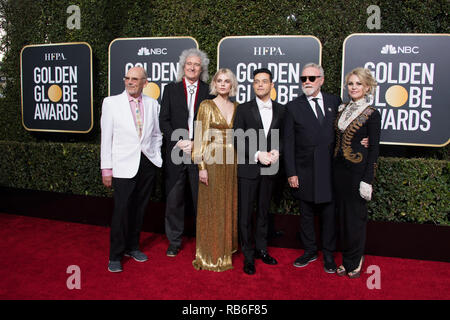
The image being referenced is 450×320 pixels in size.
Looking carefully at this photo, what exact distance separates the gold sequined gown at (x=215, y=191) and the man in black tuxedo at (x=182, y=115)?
0.98 ft

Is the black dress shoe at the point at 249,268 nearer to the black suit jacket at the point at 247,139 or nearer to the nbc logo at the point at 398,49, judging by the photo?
the black suit jacket at the point at 247,139

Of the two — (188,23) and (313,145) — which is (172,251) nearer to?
(313,145)

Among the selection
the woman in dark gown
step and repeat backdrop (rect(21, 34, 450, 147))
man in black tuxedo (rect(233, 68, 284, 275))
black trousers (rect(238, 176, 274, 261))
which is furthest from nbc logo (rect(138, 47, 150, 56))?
the woman in dark gown

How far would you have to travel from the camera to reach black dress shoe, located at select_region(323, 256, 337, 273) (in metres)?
3.42

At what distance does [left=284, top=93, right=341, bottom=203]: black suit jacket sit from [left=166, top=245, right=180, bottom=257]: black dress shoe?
143cm

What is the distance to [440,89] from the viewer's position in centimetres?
396

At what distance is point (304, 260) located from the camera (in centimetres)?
359

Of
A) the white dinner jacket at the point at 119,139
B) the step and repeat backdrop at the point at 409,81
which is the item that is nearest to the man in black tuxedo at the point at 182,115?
the white dinner jacket at the point at 119,139

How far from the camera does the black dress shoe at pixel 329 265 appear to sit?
135 inches

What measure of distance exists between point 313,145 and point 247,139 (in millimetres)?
595

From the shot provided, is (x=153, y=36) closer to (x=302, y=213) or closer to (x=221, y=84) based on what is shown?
(x=221, y=84)

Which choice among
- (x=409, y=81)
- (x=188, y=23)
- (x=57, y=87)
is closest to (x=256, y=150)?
(x=409, y=81)

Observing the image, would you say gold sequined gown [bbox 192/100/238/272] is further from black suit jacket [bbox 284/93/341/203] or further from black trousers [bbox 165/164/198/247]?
black suit jacket [bbox 284/93/341/203]

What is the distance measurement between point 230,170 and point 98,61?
9.53ft
